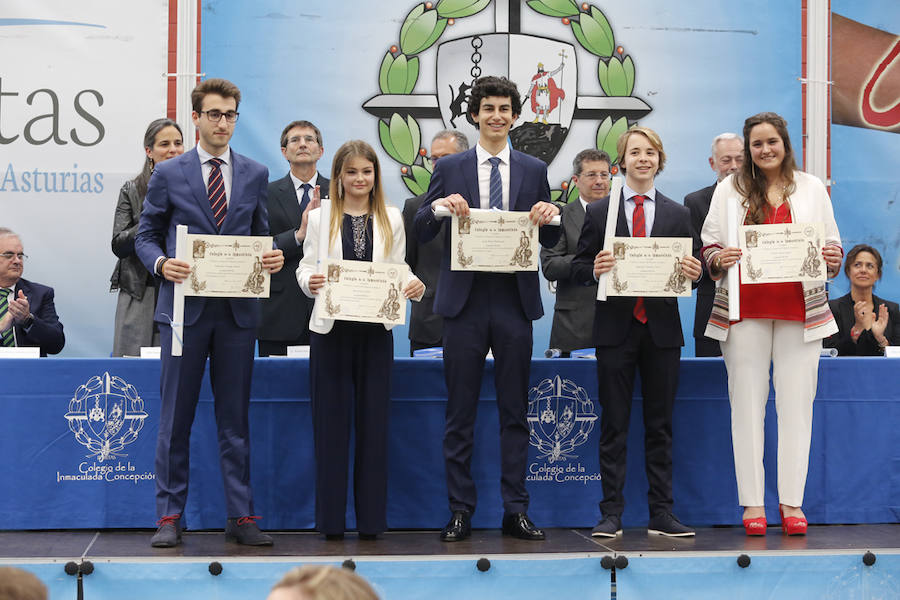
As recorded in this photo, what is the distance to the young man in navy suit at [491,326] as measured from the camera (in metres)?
4.24

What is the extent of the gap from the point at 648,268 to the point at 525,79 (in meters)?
2.63

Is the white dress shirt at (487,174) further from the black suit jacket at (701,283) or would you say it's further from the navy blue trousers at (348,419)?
the black suit jacket at (701,283)

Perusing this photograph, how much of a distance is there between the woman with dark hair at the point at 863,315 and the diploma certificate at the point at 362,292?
274 cm

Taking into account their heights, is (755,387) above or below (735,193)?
below

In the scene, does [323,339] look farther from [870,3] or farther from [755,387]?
[870,3]

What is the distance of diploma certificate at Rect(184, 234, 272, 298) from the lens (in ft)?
13.2

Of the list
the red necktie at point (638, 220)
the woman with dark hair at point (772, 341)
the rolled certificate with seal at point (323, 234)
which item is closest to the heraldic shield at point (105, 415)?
the rolled certificate with seal at point (323, 234)

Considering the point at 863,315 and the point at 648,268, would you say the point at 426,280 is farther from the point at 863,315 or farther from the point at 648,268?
the point at 863,315

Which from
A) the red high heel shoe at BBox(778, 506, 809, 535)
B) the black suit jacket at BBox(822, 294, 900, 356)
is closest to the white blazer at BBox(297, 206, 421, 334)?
the red high heel shoe at BBox(778, 506, 809, 535)

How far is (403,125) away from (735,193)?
8.40 ft

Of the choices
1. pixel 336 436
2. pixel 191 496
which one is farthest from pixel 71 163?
pixel 336 436

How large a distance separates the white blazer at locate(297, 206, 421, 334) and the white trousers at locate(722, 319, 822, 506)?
151 centimetres

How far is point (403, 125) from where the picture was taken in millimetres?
6402

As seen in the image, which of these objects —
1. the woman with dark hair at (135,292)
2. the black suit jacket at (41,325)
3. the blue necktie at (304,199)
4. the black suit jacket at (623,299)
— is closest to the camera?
the black suit jacket at (623,299)
